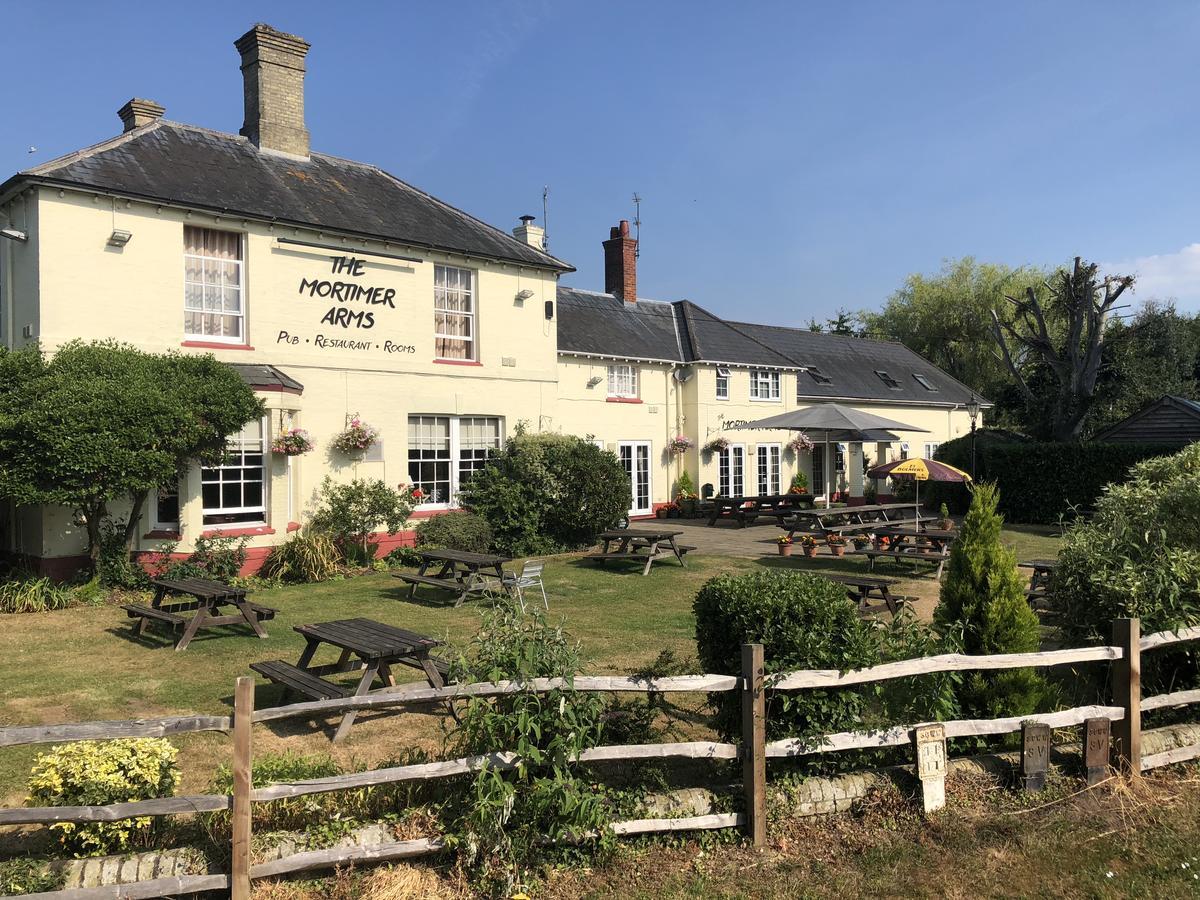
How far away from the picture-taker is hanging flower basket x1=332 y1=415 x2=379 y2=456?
1645 centimetres

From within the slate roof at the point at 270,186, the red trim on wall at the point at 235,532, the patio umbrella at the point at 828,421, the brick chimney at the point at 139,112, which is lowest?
the red trim on wall at the point at 235,532

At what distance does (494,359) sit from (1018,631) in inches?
564

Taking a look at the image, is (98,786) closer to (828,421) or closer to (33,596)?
(33,596)

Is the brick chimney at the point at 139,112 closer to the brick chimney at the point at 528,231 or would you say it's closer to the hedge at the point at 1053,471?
the brick chimney at the point at 528,231

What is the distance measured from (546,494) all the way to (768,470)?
43.9 ft

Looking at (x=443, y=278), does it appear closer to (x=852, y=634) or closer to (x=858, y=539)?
(x=858, y=539)

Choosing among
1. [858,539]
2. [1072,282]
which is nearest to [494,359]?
[858,539]

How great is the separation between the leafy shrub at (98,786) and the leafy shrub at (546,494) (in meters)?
13.3

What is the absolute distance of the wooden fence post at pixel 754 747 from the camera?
5.26 metres

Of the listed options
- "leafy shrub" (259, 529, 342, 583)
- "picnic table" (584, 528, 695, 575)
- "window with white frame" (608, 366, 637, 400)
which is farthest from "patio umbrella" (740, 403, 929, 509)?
"leafy shrub" (259, 529, 342, 583)

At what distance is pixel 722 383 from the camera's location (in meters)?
28.2

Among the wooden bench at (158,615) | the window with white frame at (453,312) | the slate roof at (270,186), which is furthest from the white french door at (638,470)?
the wooden bench at (158,615)

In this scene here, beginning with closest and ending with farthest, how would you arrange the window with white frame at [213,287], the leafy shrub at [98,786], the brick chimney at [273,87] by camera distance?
1. the leafy shrub at [98,786]
2. the window with white frame at [213,287]
3. the brick chimney at [273,87]

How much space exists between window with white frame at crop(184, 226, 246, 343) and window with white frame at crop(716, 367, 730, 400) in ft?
53.4
